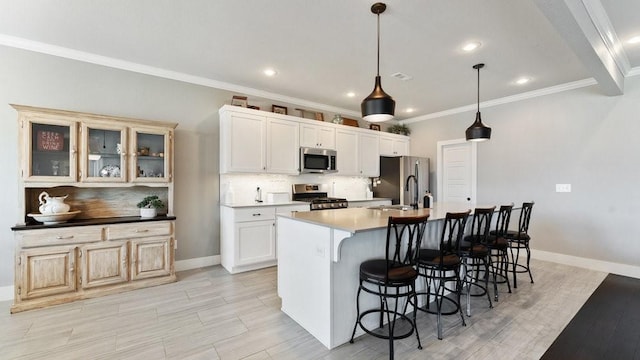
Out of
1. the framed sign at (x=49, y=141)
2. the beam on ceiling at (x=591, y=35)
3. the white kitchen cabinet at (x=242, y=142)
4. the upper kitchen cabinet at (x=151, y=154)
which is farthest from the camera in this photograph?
the white kitchen cabinet at (x=242, y=142)

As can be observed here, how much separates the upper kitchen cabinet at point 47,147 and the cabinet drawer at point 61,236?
0.55m

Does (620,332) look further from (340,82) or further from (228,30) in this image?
(228,30)

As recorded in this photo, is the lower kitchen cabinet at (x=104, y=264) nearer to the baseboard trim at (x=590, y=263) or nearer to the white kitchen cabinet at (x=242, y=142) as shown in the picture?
the white kitchen cabinet at (x=242, y=142)

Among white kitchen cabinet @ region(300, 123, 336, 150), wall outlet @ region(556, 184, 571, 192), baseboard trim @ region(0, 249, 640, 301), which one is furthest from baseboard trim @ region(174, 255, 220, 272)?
wall outlet @ region(556, 184, 571, 192)

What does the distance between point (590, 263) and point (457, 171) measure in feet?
8.06

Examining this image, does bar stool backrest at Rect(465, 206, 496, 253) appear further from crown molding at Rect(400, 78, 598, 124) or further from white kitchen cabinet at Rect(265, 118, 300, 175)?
crown molding at Rect(400, 78, 598, 124)

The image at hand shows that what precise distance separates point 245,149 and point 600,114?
5.26 meters

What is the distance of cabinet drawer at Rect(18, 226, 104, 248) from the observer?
2.78 metres

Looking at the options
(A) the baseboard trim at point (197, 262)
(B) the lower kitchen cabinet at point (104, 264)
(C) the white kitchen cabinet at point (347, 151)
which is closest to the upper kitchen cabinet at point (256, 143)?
(C) the white kitchen cabinet at point (347, 151)

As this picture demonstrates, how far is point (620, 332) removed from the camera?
2441 mm

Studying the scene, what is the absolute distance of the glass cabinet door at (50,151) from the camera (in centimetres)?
292

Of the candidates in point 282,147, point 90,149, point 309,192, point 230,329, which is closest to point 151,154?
point 90,149

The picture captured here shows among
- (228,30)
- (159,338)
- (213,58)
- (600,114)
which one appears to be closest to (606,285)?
(600,114)

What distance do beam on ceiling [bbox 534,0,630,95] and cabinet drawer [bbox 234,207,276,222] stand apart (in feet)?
Result: 11.9
